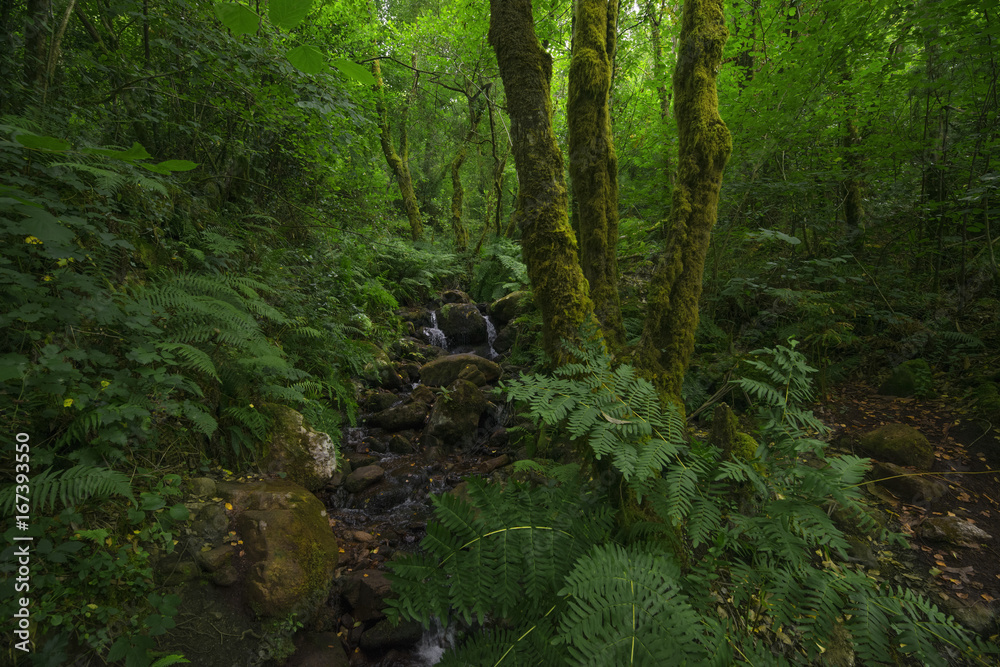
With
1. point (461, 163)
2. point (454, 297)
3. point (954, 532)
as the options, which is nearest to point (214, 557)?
point (954, 532)

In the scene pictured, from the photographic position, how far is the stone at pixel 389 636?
3262mm

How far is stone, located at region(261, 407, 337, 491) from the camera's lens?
14.2 ft

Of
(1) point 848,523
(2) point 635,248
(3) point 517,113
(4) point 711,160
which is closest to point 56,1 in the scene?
(3) point 517,113

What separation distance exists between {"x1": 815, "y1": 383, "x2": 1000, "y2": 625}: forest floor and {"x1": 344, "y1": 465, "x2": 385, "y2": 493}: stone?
4860 mm

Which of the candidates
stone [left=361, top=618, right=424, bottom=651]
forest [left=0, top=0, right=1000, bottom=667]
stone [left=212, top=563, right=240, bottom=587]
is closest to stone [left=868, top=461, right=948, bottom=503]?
forest [left=0, top=0, right=1000, bottom=667]

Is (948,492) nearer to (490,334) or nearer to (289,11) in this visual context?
(289,11)

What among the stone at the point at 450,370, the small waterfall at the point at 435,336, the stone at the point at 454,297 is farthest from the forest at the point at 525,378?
the stone at the point at 454,297

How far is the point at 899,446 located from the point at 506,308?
7717mm

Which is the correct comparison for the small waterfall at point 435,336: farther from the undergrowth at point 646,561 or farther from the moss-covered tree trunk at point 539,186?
the undergrowth at point 646,561

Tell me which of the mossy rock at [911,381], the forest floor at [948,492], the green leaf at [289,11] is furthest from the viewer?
the mossy rock at [911,381]

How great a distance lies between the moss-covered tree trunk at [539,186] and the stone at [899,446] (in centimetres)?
342

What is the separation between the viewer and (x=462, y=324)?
34.0 ft

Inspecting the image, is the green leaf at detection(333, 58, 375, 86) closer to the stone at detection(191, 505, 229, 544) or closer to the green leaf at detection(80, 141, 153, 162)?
the green leaf at detection(80, 141, 153, 162)

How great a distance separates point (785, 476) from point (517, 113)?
8.86ft
